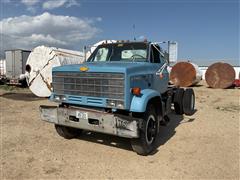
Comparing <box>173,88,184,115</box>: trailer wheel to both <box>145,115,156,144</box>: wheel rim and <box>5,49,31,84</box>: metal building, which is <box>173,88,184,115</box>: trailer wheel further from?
<box>5,49,31,84</box>: metal building

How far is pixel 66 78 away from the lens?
5.32 m

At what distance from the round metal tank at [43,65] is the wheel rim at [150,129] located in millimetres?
7997

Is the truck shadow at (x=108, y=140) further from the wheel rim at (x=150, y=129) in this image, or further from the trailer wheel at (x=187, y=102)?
the trailer wheel at (x=187, y=102)

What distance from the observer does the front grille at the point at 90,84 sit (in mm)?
4621

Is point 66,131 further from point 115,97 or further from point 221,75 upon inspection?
point 221,75

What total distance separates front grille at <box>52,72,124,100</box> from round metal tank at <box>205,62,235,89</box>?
17.3m

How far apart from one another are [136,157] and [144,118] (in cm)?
82

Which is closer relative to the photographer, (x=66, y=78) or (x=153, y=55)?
(x=66, y=78)

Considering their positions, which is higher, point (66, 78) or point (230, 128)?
point (66, 78)

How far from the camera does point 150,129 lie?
5.29 meters

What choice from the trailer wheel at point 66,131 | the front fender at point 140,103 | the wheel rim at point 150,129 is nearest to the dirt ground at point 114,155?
the trailer wheel at point 66,131

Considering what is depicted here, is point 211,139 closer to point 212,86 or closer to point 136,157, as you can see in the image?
point 136,157

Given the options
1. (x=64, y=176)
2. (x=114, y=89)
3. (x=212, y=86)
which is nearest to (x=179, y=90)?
(x=114, y=89)

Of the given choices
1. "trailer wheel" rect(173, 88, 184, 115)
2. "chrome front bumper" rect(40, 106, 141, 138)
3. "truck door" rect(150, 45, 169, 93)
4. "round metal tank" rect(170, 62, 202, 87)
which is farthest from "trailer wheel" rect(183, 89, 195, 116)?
"round metal tank" rect(170, 62, 202, 87)
